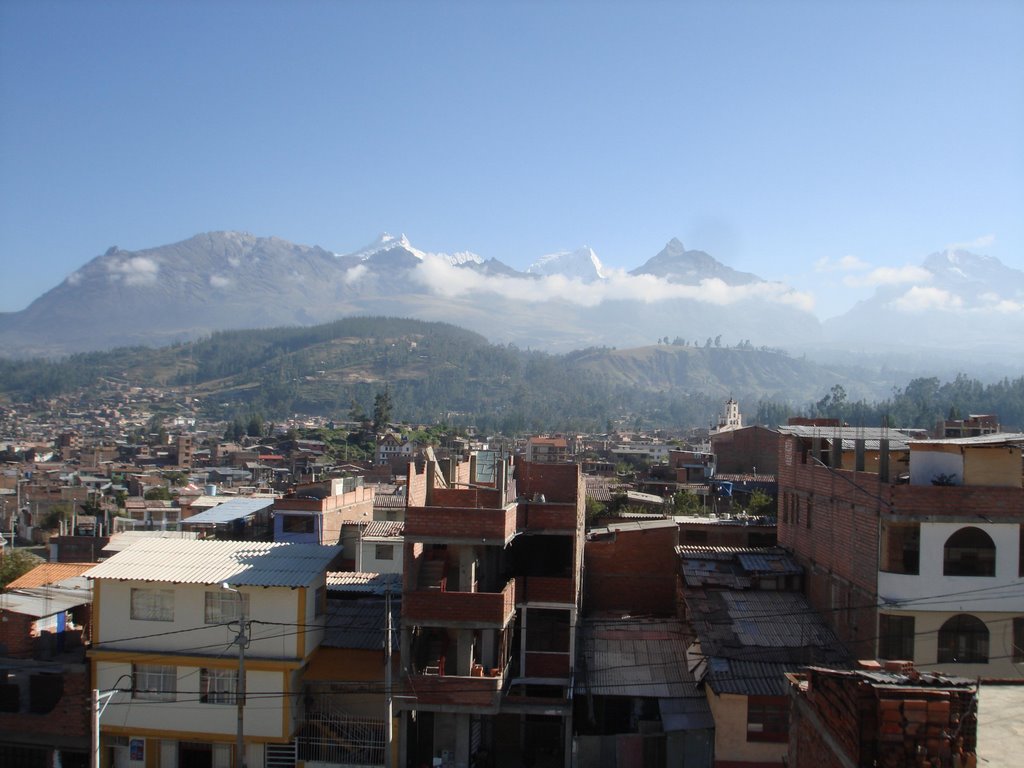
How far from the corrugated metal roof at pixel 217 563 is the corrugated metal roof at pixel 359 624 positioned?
1.32 metres

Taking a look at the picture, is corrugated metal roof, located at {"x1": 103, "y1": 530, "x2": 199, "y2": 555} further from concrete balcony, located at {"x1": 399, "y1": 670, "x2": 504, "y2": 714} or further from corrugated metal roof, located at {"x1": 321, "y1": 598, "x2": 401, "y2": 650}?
concrete balcony, located at {"x1": 399, "y1": 670, "x2": 504, "y2": 714}

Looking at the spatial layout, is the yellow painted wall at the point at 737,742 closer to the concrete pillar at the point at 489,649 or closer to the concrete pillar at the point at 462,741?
the concrete pillar at the point at 489,649

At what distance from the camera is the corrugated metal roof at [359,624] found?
1769cm

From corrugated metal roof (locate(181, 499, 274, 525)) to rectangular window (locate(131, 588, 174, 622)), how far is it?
65.1 feet

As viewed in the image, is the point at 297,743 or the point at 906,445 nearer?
the point at 297,743

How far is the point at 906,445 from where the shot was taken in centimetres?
1886

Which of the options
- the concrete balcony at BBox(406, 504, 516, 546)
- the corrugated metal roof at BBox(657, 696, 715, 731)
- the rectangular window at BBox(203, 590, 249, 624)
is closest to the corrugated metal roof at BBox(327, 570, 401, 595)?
the concrete balcony at BBox(406, 504, 516, 546)

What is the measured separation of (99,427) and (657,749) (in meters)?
198

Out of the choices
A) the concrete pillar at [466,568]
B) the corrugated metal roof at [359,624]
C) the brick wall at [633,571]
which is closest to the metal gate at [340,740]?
the corrugated metal roof at [359,624]

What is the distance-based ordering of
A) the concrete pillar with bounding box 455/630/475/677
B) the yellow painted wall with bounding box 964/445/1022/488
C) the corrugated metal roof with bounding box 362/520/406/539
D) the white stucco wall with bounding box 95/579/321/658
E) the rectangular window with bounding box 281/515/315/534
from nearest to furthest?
1. the yellow painted wall with bounding box 964/445/1022/488
2. the white stucco wall with bounding box 95/579/321/658
3. the concrete pillar with bounding box 455/630/475/677
4. the corrugated metal roof with bounding box 362/520/406/539
5. the rectangular window with bounding box 281/515/315/534

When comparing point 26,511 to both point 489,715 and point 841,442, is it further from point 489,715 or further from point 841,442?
point 841,442

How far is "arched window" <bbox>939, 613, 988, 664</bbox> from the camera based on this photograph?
51.8ft

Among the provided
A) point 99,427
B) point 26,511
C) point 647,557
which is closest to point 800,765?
point 647,557

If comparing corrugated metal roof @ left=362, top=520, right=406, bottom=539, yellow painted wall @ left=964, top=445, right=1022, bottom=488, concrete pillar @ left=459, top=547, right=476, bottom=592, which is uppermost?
yellow painted wall @ left=964, top=445, right=1022, bottom=488
